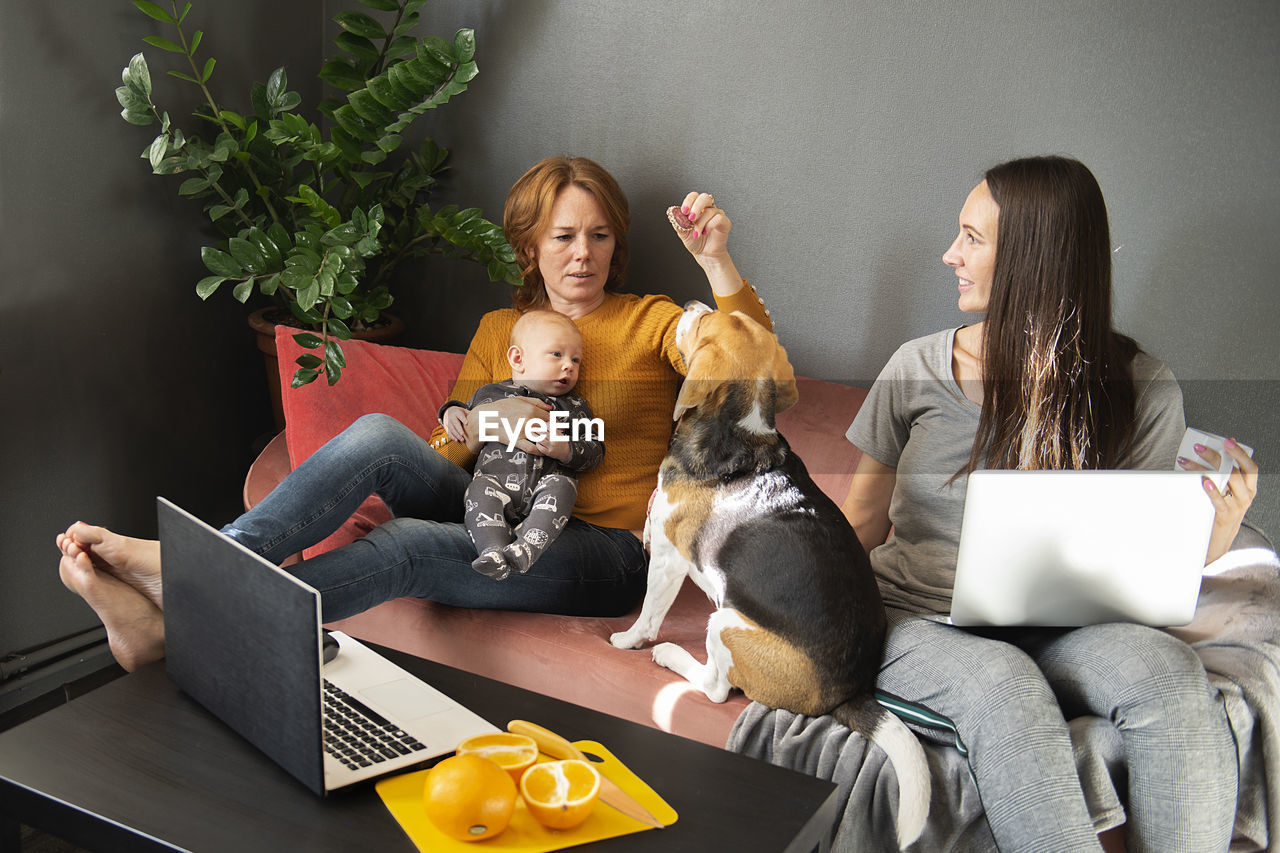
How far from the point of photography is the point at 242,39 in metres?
2.47

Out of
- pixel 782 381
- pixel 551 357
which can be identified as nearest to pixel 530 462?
pixel 551 357

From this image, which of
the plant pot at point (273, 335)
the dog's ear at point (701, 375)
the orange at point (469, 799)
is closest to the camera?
the orange at point (469, 799)

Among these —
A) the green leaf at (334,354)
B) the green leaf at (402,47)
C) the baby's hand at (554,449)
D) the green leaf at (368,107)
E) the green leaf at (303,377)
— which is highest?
the green leaf at (402,47)

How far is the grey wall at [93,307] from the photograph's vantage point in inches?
79.0

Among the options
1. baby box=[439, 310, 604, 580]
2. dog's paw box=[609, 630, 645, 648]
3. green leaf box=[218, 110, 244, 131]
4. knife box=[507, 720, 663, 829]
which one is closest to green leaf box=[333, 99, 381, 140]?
green leaf box=[218, 110, 244, 131]

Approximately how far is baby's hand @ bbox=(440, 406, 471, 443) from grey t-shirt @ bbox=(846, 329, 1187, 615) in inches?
30.7

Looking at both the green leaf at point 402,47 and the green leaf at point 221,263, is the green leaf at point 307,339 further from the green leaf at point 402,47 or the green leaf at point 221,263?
the green leaf at point 402,47

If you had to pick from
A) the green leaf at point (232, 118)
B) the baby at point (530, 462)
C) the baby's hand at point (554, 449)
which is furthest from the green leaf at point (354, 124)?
the baby's hand at point (554, 449)

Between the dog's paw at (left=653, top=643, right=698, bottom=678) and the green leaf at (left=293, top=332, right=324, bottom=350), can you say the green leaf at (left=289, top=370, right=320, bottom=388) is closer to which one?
the green leaf at (left=293, top=332, right=324, bottom=350)

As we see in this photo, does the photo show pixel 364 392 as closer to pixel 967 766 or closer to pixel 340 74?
pixel 340 74

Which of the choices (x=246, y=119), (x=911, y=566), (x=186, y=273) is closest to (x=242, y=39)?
(x=246, y=119)

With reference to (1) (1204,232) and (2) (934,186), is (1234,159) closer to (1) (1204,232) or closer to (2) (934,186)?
(1) (1204,232)

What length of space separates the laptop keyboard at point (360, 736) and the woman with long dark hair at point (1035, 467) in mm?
738

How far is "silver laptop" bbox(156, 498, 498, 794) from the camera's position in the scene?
102cm
